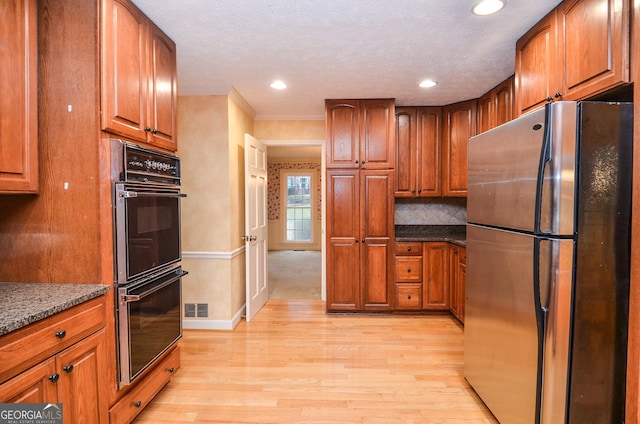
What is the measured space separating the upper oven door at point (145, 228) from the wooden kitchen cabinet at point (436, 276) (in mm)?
2664

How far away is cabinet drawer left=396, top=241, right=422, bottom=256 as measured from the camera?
3.71 metres

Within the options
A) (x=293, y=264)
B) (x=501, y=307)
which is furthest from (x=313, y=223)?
(x=501, y=307)

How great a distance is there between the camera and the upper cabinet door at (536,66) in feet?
6.20

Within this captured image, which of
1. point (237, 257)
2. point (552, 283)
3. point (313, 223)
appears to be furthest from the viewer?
point (313, 223)

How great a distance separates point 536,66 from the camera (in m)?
2.03

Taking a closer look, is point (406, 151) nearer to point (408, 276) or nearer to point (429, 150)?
point (429, 150)

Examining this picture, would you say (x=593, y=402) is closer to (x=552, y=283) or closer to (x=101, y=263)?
(x=552, y=283)

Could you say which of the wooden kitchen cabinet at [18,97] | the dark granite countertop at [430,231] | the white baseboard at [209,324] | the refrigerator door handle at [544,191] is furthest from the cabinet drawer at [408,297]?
A: the wooden kitchen cabinet at [18,97]

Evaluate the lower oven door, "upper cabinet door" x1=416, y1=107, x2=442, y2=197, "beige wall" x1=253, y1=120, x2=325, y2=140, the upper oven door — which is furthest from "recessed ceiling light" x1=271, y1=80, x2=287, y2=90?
the lower oven door

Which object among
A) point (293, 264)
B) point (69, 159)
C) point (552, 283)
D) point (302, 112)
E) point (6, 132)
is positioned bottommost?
point (293, 264)

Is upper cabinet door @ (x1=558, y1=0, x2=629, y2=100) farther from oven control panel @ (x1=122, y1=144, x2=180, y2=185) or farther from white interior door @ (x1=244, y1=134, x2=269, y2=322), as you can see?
white interior door @ (x1=244, y1=134, x2=269, y2=322)

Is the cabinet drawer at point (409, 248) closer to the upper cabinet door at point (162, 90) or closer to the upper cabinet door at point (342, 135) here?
the upper cabinet door at point (342, 135)

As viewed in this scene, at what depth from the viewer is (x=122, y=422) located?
68.7 inches

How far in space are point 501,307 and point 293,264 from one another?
208 inches
